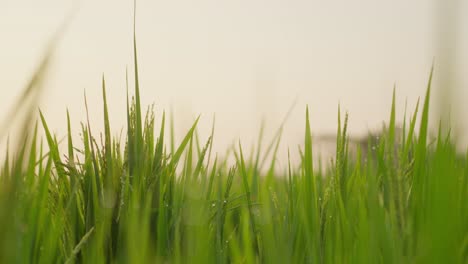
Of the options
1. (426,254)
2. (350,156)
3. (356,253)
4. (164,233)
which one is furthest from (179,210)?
(426,254)

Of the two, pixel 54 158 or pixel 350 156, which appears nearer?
pixel 54 158

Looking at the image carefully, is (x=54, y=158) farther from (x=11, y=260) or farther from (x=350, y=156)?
(x=350, y=156)

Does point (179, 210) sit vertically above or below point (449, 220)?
below

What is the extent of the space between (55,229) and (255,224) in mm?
475

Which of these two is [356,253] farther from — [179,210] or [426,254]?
[179,210]

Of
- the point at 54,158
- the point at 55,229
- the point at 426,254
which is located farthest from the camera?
the point at 54,158

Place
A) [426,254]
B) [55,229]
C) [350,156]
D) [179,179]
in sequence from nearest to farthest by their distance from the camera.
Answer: [426,254] < [55,229] < [179,179] < [350,156]

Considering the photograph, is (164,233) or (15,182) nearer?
(15,182)

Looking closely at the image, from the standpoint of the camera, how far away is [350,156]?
199 cm

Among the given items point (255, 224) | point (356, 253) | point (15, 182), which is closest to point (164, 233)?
point (255, 224)

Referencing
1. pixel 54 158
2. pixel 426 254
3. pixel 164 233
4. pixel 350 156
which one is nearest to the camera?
pixel 426 254

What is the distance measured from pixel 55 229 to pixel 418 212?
750 millimetres

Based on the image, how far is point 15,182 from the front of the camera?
0.67m

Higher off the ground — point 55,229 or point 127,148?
point 127,148
